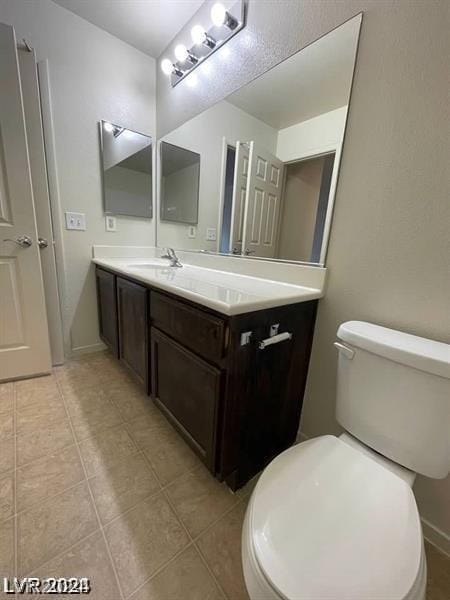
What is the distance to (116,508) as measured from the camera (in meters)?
0.94

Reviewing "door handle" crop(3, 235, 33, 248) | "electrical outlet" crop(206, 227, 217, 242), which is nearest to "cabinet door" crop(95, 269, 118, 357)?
"door handle" crop(3, 235, 33, 248)

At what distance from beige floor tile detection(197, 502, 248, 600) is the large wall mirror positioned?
3.55 feet

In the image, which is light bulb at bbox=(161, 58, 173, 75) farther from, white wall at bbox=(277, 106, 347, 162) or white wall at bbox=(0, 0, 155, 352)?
white wall at bbox=(277, 106, 347, 162)

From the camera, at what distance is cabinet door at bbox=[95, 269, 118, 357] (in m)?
1.67

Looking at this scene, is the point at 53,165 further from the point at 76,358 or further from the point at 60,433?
the point at 60,433

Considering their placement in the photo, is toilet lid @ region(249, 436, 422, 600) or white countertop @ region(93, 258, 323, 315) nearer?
toilet lid @ region(249, 436, 422, 600)

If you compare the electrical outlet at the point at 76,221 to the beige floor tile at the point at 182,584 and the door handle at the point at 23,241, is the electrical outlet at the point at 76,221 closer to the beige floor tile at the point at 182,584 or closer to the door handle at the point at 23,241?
the door handle at the point at 23,241

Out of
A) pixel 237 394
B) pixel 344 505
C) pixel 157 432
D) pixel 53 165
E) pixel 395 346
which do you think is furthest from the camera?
pixel 53 165

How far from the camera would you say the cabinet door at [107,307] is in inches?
65.8

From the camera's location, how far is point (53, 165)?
5.29 ft

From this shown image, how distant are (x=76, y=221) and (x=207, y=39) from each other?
53.9 inches

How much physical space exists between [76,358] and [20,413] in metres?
0.63

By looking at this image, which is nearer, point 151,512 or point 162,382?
point 151,512

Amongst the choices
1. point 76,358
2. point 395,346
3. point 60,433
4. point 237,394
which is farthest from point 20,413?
point 395,346
